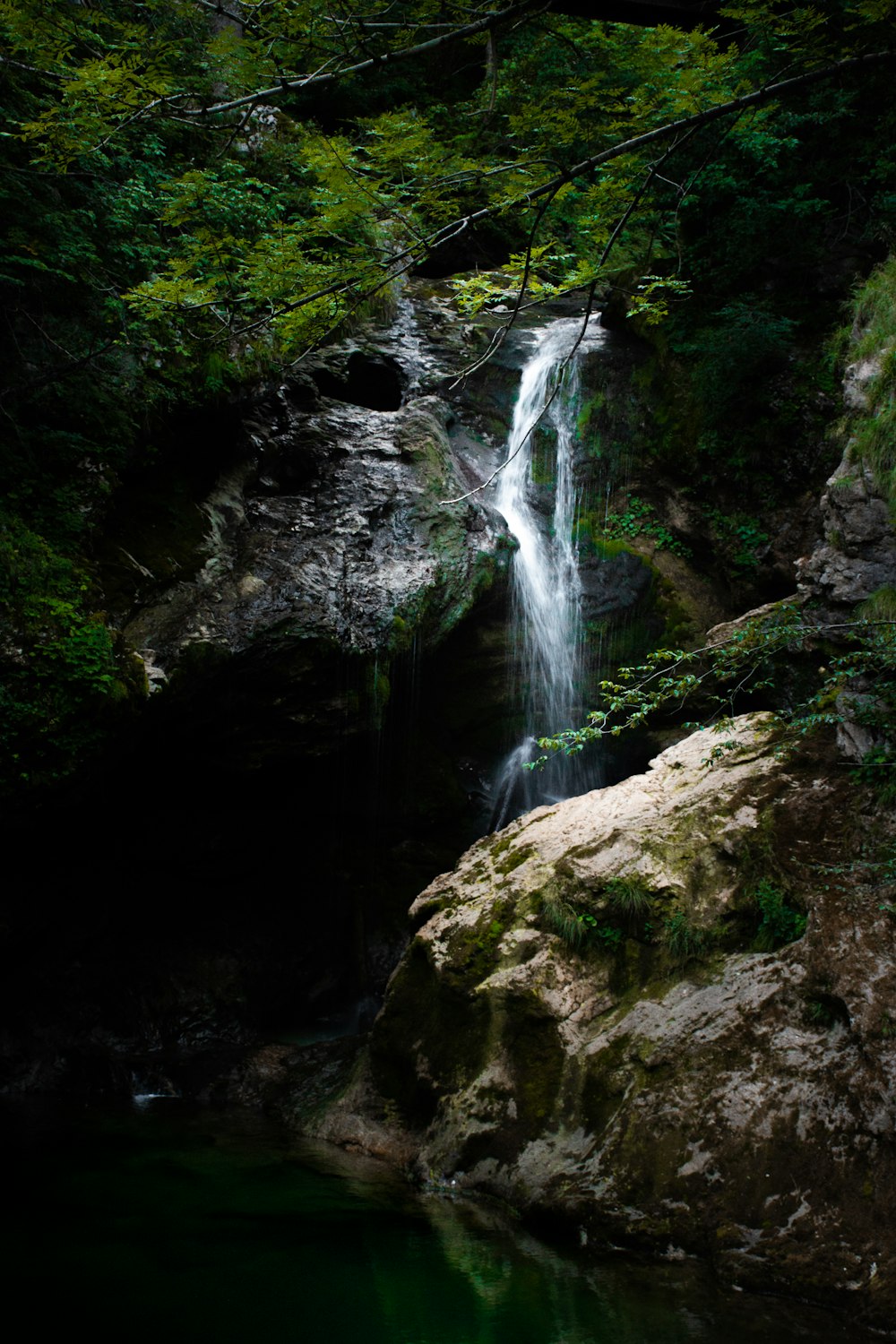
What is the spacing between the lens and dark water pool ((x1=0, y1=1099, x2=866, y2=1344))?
4.36 metres

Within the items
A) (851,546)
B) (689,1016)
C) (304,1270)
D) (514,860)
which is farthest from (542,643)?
(304,1270)

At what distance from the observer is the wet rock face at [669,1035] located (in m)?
4.82

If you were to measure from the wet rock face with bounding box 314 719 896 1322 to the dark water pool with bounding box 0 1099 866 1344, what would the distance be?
33cm

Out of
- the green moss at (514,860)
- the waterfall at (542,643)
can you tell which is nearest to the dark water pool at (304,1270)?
the green moss at (514,860)

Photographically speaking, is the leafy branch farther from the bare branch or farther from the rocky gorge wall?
the bare branch

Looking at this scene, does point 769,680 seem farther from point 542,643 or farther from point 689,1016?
point 542,643

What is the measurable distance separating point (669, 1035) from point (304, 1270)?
2.65 metres

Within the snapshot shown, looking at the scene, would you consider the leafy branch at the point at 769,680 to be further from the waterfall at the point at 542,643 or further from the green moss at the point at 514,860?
the waterfall at the point at 542,643

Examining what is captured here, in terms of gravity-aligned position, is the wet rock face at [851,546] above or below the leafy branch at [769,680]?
above

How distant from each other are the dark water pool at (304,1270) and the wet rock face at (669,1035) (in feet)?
1.08

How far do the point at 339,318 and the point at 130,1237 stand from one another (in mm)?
5741

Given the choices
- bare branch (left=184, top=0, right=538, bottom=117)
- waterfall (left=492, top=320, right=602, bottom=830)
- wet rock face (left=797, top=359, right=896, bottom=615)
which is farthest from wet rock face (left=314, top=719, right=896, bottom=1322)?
A: bare branch (left=184, top=0, right=538, bottom=117)

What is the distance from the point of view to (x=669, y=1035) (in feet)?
18.5

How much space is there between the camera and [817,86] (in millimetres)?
9406
